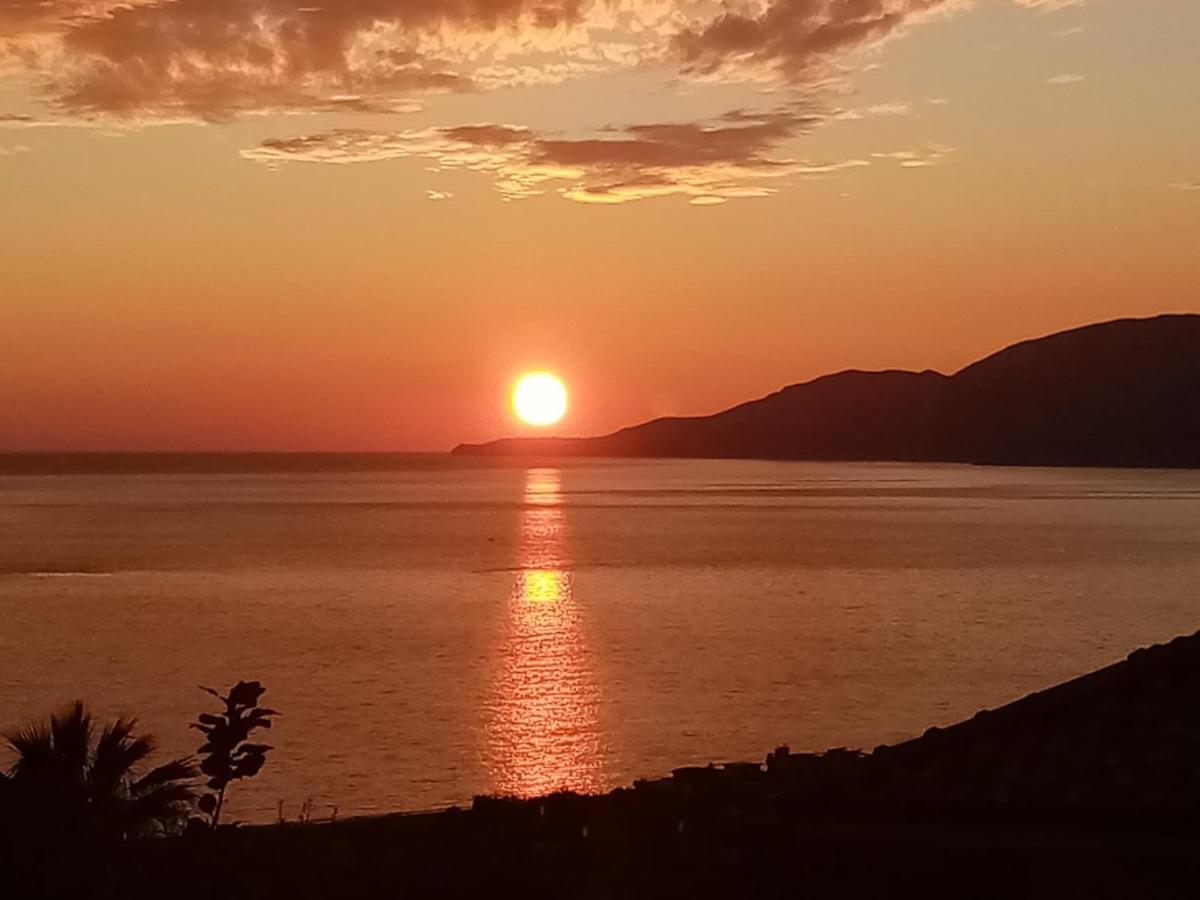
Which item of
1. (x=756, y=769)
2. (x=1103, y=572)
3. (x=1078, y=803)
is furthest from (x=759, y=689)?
(x=1103, y=572)

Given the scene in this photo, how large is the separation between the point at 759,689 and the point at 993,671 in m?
8.88

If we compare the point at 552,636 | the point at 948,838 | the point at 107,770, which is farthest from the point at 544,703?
the point at 948,838

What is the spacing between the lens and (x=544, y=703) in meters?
45.9

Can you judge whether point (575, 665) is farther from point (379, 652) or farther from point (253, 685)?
point (253, 685)

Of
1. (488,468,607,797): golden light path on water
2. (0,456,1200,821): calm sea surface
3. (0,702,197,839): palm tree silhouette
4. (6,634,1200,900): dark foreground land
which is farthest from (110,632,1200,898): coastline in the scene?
(0,456,1200,821): calm sea surface

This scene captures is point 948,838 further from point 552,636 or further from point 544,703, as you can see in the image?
point 552,636

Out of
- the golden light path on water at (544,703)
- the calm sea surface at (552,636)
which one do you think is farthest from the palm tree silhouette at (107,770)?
the calm sea surface at (552,636)

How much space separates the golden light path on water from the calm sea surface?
5.9 inches

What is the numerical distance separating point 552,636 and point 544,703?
15.7 m

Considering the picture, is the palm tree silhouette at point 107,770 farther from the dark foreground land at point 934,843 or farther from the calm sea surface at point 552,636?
the calm sea surface at point 552,636

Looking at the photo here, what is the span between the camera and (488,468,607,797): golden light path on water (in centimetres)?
3569

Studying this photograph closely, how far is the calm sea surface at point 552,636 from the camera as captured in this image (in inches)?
1539

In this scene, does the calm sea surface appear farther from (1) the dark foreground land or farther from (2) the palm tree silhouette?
(1) the dark foreground land

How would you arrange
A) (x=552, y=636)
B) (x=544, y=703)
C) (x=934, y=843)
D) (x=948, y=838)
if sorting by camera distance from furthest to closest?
(x=552, y=636), (x=544, y=703), (x=948, y=838), (x=934, y=843)
